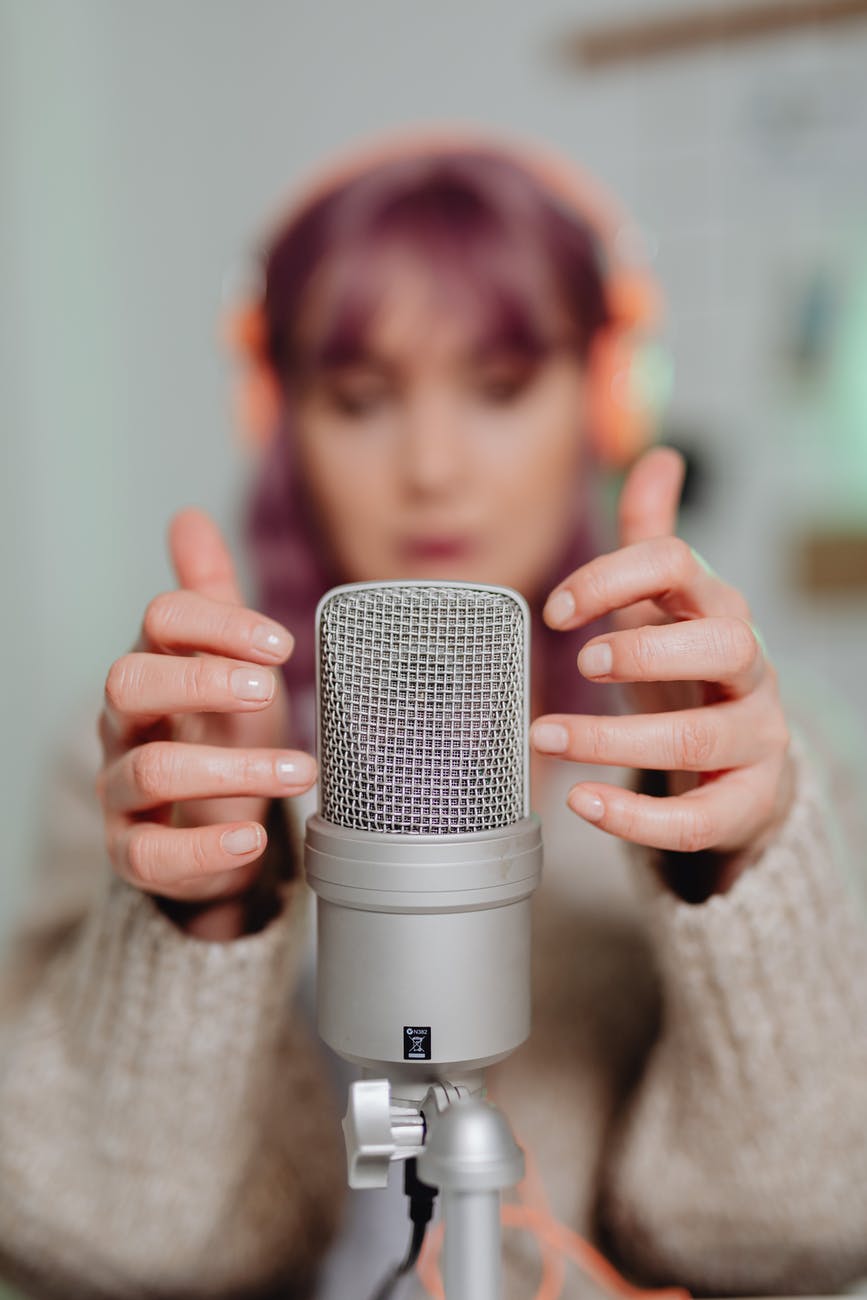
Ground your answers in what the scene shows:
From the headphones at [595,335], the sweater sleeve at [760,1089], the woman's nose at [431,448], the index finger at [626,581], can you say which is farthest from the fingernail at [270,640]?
the headphones at [595,335]

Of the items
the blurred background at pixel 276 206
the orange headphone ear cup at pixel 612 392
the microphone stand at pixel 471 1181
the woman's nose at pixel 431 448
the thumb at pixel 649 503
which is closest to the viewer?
the microphone stand at pixel 471 1181

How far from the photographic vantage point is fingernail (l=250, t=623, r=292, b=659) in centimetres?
39

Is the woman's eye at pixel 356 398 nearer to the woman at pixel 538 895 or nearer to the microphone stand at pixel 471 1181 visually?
the woman at pixel 538 895

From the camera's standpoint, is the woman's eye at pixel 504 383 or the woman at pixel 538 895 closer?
the woman at pixel 538 895

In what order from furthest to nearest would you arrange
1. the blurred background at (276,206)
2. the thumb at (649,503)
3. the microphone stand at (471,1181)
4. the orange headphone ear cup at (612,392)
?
1. the blurred background at (276,206)
2. the orange headphone ear cup at (612,392)
3. the thumb at (649,503)
4. the microphone stand at (471,1181)

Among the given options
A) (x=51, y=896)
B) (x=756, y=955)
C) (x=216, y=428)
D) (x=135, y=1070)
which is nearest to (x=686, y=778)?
(x=756, y=955)

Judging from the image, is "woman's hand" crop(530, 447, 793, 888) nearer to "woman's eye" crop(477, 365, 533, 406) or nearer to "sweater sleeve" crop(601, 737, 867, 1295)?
"sweater sleeve" crop(601, 737, 867, 1295)

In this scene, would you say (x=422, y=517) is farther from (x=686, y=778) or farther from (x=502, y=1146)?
(x=502, y=1146)

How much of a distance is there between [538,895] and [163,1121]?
13.2 inches

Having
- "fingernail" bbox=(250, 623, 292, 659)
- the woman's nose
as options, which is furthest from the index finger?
the woman's nose

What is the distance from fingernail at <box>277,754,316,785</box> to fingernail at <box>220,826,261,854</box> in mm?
22

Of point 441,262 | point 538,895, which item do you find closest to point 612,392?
point 441,262

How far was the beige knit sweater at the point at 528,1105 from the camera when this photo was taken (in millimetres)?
497

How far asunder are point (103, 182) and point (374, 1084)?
4.81 feet
